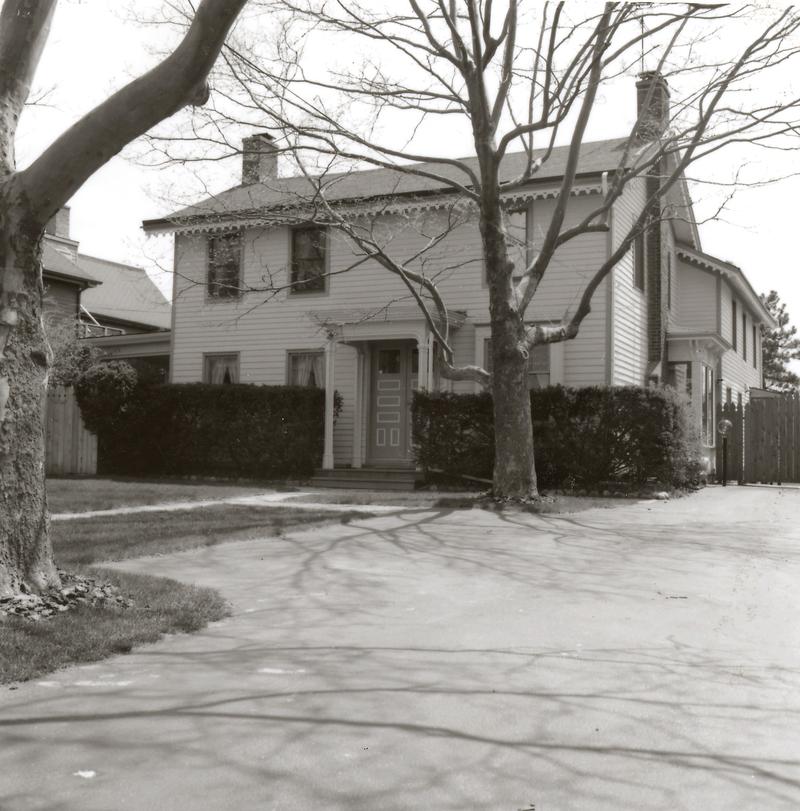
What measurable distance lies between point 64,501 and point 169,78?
8.81m

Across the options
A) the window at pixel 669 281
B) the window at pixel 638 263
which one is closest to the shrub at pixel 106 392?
the window at pixel 638 263

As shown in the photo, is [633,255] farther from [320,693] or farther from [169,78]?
[320,693]

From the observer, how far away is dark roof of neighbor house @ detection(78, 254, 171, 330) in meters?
35.1

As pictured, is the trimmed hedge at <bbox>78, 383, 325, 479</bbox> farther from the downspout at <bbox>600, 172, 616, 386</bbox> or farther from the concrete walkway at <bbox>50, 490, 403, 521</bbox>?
the downspout at <bbox>600, 172, 616, 386</bbox>

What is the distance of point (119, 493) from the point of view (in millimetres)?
14867

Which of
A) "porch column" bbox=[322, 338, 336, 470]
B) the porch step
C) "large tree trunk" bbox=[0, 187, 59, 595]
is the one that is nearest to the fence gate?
the porch step

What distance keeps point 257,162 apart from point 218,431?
700 cm

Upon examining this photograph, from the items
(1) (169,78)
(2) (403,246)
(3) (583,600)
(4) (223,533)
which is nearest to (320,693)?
(3) (583,600)

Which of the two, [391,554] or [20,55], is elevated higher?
[20,55]

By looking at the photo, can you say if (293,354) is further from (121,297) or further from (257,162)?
(121,297)

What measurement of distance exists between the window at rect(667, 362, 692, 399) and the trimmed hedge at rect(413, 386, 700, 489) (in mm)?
6040

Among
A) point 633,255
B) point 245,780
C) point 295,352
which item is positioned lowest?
point 245,780

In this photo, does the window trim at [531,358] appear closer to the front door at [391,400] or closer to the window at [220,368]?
the front door at [391,400]

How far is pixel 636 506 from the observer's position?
46.3ft
